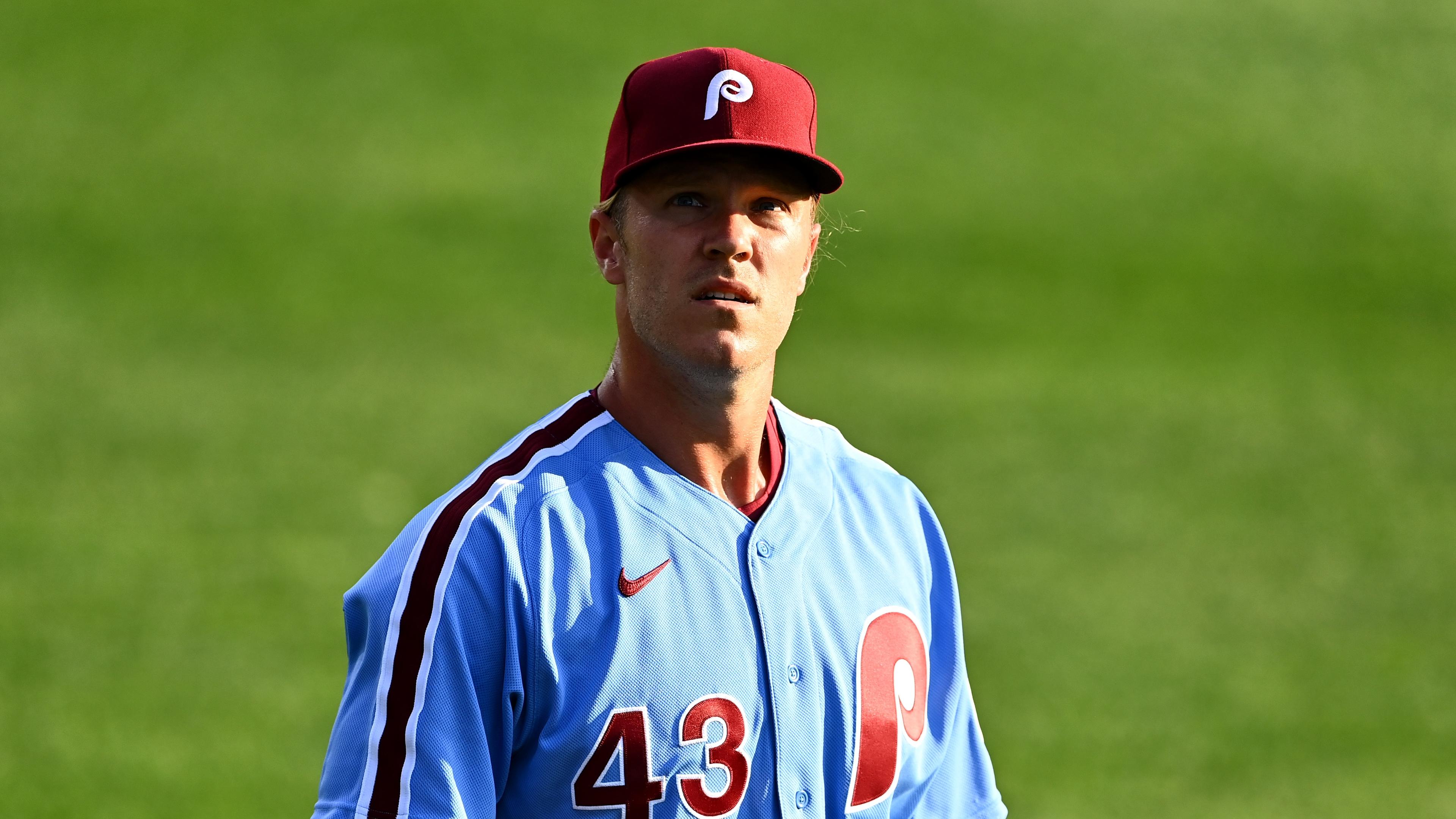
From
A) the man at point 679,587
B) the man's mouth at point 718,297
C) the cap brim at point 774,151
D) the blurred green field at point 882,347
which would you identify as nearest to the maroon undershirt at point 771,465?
the man at point 679,587

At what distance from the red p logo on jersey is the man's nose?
0.80 meters

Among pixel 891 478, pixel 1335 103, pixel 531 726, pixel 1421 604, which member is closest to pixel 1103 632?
pixel 1421 604

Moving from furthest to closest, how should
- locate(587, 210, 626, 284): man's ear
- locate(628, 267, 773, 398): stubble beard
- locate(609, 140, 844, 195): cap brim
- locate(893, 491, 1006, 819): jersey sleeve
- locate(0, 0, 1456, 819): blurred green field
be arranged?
locate(0, 0, 1456, 819): blurred green field
locate(893, 491, 1006, 819): jersey sleeve
locate(587, 210, 626, 284): man's ear
locate(628, 267, 773, 398): stubble beard
locate(609, 140, 844, 195): cap brim

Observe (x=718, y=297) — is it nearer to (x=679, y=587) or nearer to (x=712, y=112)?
(x=712, y=112)

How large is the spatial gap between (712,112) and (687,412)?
0.62 metres

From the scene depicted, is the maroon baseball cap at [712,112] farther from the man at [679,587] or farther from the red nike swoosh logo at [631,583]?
the red nike swoosh logo at [631,583]

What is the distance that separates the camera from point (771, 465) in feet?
11.6

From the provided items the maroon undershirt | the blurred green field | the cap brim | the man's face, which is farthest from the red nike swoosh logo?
the blurred green field

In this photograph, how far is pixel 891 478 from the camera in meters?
3.66

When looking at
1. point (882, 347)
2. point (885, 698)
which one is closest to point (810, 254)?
point (885, 698)

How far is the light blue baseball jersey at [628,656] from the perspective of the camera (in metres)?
2.92

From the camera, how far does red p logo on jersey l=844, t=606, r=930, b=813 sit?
128 inches

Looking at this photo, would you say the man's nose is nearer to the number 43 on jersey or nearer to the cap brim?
the cap brim

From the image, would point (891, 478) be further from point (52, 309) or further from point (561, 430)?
point (52, 309)
